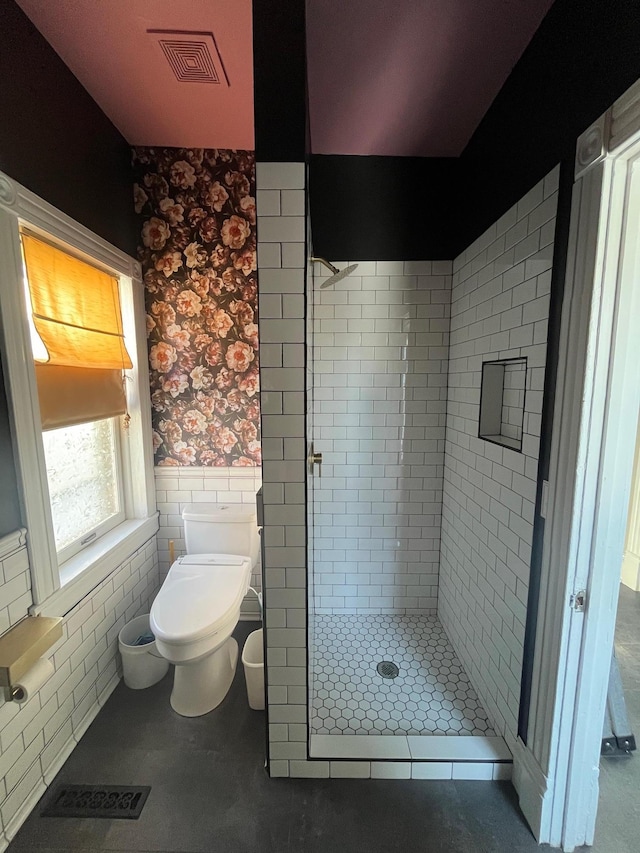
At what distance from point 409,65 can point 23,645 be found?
244 centimetres

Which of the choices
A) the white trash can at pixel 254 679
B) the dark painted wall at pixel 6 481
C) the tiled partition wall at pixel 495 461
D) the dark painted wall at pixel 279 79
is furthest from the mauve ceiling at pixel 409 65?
the white trash can at pixel 254 679

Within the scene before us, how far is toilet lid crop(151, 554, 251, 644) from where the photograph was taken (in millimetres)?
1392

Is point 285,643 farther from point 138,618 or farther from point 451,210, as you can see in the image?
point 451,210

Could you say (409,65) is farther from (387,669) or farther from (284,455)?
(387,669)

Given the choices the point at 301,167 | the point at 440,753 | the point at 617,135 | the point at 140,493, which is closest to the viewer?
the point at 617,135

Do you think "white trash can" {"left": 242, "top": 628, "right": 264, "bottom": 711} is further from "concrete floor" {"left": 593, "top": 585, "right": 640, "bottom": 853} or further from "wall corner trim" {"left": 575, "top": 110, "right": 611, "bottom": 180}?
"wall corner trim" {"left": 575, "top": 110, "right": 611, "bottom": 180}

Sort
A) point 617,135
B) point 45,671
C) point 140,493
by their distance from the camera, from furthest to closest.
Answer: point 140,493 < point 45,671 < point 617,135

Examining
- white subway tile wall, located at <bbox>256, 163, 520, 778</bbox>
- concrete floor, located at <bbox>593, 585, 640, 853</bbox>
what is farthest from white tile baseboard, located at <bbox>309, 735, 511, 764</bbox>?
concrete floor, located at <bbox>593, 585, 640, 853</bbox>

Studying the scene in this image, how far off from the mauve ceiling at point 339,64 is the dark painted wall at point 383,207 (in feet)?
0.23

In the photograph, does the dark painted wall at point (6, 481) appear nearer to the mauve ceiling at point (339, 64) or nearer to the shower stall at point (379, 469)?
the shower stall at point (379, 469)

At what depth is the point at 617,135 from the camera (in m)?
0.81

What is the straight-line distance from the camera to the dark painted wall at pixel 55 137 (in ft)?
3.76

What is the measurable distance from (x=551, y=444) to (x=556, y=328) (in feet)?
1.18

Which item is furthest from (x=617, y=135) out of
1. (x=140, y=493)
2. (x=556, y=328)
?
(x=140, y=493)
